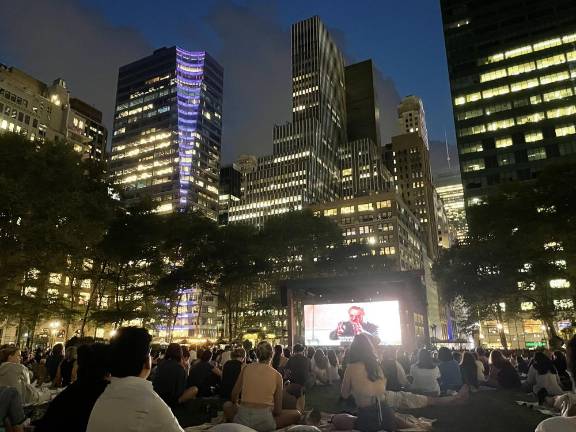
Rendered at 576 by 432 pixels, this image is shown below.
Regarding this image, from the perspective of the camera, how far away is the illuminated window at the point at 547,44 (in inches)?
2928

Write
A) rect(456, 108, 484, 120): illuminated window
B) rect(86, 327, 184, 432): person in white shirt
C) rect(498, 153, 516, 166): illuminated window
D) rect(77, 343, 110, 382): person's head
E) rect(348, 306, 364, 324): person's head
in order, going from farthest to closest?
rect(456, 108, 484, 120): illuminated window < rect(498, 153, 516, 166): illuminated window < rect(348, 306, 364, 324): person's head < rect(77, 343, 110, 382): person's head < rect(86, 327, 184, 432): person in white shirt

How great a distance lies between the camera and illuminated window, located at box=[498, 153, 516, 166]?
236ft

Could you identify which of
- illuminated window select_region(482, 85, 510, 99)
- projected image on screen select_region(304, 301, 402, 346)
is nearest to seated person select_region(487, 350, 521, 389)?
projected image on screen select_region(304, 301, 402, 346)

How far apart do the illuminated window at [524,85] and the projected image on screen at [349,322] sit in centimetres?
6888

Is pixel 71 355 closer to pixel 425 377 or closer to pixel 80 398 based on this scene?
pixel 80 398

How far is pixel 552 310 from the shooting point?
33406 millimetres

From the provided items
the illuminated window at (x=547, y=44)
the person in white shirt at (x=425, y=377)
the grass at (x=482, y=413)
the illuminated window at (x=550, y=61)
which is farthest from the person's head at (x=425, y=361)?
the illuminated window at (x=547, y=44)

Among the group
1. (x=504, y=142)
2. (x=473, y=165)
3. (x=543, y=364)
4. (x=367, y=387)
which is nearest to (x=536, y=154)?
(x=504, y=142)

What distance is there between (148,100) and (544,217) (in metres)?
132

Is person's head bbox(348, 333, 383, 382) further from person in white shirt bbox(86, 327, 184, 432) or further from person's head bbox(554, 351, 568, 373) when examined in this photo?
person's head bbox(554, 351, 568, 373)

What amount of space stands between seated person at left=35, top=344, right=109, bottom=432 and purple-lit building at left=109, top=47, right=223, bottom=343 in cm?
11814

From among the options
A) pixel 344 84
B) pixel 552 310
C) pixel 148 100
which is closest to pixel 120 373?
pixel 552 310

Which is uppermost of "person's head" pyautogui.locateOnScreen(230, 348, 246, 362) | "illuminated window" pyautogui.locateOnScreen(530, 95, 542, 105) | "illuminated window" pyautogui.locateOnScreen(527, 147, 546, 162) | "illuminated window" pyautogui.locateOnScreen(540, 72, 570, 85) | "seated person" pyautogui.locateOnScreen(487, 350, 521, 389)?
"illuminated window" pyautogui.locateOnScreen(540, 72, 570, 85)

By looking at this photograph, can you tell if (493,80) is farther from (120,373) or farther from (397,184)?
(120,373)
